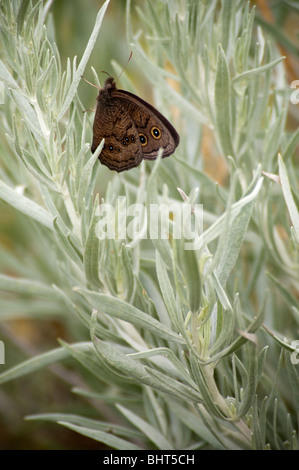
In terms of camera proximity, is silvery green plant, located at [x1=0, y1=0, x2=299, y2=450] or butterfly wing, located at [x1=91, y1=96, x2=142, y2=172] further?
butterfly wing, located at [x1=91, y1=96, x2=142, y2=172]

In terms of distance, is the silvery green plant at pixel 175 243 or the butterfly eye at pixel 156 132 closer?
the silvery green plant at pixel 175 243

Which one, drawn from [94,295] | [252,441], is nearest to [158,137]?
[94,295]

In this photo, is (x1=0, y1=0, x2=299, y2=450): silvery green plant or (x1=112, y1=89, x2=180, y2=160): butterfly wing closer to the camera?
(x1=0, y1=0, x2=299, y2=450): silvery green plant

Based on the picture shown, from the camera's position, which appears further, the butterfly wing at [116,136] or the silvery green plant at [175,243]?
the butterfly wing at [116,136]
